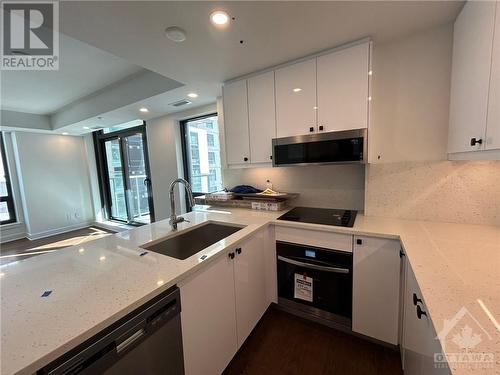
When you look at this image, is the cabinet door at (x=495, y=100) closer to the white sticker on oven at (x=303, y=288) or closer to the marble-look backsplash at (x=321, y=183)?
the marble-look backsplash at (x=321, y=183)

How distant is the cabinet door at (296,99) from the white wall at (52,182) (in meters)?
5.66

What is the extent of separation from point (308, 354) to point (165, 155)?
10.9ft

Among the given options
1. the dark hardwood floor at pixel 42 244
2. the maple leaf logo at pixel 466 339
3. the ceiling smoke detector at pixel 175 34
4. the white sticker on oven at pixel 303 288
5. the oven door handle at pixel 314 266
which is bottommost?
the dark hardwood floor at pixel 42 244

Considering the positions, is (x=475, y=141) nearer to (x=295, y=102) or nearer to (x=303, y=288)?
(x=295, y=102)

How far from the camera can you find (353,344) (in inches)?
63.3

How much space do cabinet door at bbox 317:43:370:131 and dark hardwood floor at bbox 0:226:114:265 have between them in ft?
13.4

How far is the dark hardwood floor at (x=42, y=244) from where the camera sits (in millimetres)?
3734

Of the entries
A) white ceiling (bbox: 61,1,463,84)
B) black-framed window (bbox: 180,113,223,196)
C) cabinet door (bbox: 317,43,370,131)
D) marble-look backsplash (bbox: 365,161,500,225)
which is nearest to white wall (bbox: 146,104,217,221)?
black-framed window (bbox: 180,113,223,196)

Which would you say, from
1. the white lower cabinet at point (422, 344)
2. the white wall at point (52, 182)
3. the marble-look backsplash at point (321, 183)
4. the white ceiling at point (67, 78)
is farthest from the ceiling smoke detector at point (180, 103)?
the white wall at point (52, 182)

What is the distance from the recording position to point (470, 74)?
1.21 m

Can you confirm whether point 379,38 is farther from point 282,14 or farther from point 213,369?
point 213,369

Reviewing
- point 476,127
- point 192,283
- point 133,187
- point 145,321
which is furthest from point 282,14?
point 133,187

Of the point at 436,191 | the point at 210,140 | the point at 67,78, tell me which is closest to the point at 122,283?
the point at 436,191

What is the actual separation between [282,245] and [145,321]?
48.1 inches
